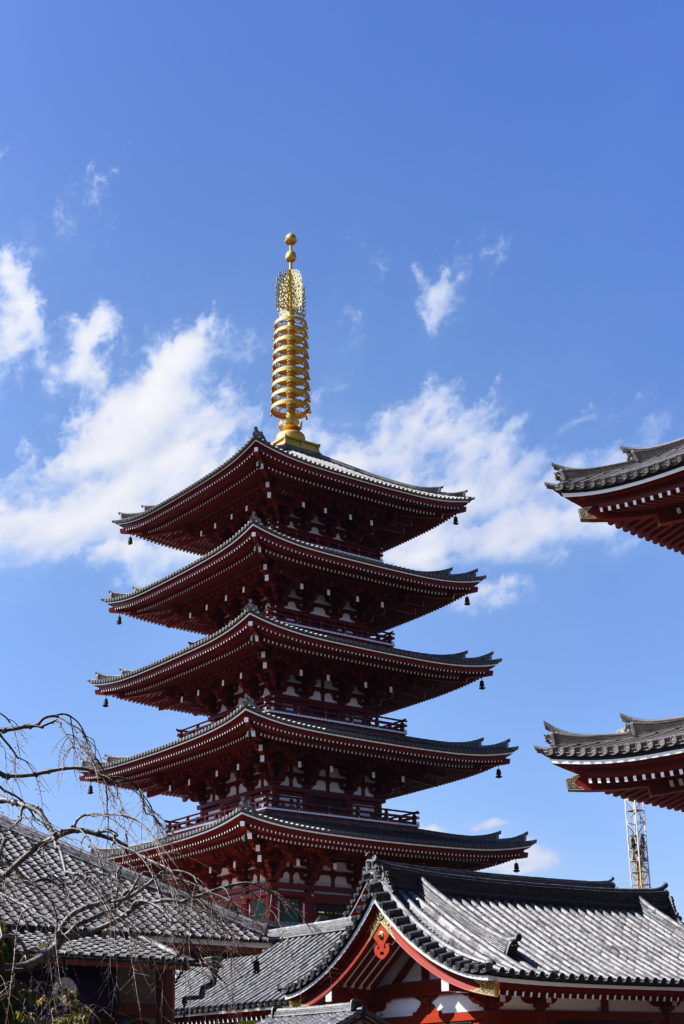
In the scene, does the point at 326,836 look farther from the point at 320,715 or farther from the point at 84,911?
the point at 84,911

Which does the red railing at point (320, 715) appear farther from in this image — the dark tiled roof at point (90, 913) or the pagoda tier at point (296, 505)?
the dark tiled roof at point (90, 913)

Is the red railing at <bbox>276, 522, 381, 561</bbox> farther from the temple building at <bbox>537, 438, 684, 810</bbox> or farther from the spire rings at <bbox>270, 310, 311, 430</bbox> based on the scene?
the temple building at <bbox>537, 438, 684, 810</bbox>

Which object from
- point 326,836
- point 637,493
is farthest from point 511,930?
point 326,836

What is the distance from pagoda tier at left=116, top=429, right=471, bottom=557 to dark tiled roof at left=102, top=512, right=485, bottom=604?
0.85 metres

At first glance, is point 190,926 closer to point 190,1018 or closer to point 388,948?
point 388,948

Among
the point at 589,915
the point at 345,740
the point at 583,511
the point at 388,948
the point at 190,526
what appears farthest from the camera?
the point at 190,526

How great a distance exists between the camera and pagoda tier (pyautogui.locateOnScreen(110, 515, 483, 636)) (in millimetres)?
36094

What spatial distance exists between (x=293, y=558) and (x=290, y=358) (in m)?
10.3

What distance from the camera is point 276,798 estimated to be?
34.5 meters

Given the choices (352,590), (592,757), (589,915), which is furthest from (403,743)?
(592,757)

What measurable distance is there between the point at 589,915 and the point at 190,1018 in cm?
922

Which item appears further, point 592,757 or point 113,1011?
point 113,1011

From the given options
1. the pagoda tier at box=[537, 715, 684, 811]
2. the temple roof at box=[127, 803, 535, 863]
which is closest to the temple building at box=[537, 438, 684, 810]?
the pagoda tier at box=[537, 715, 684, 811]

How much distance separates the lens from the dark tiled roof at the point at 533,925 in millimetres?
16203
